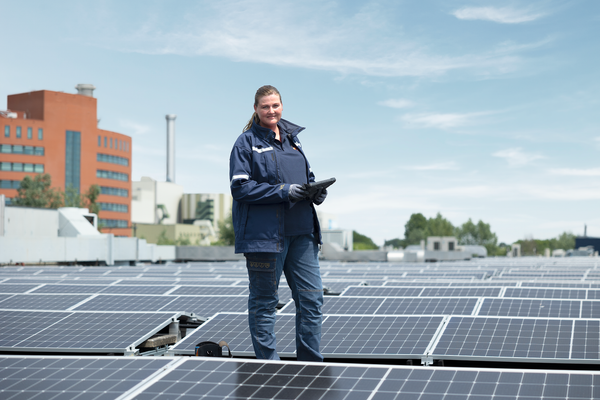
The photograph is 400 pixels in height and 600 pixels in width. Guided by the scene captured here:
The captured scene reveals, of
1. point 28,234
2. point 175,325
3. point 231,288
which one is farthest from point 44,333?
point 28,234

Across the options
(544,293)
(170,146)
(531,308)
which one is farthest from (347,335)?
(170,146)

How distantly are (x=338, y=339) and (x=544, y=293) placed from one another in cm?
463

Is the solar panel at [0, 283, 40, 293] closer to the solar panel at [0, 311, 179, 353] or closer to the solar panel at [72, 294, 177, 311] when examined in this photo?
the solar panel at [72, 294, 177, 311]

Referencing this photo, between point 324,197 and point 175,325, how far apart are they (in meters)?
3.35

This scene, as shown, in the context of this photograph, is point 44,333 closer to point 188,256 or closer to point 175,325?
point 175,325

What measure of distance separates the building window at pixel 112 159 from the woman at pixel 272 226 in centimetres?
11244

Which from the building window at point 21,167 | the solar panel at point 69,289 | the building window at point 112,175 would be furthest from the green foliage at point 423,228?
the solar panel at point 69,289

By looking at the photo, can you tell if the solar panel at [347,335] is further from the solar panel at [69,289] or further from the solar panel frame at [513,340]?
the solar panel at [69,289]

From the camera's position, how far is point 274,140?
502 centimetres

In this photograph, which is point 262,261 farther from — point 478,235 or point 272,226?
point 478,235

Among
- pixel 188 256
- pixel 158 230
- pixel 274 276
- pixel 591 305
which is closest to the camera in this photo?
pixel 274 276

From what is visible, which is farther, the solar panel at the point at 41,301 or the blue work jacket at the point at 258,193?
the solar panel at the point at 41,301

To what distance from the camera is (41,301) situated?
30.1 ft

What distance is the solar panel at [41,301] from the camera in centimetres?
873
